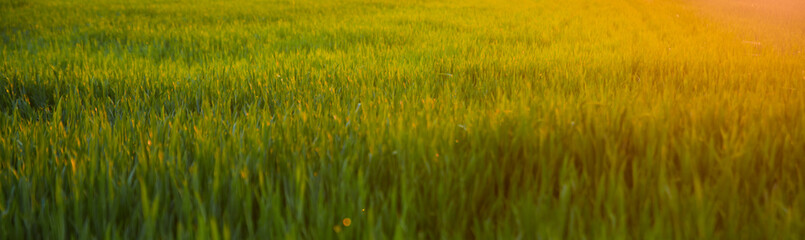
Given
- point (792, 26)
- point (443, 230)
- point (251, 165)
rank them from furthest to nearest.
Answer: point (792, 26) < point (251, 165) < point (443, 230)

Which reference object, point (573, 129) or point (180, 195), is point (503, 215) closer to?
point (573, 129)

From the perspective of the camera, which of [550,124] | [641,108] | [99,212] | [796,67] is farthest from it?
[796,67]

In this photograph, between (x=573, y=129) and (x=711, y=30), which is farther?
(x=711, y=30)

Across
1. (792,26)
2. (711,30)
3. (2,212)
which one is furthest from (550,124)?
(792,26)

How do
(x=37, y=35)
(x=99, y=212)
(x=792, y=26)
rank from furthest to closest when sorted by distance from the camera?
(x=792, y=26)
(x=37, y=35)
(x=99, y=212)

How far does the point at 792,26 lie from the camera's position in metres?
6.43

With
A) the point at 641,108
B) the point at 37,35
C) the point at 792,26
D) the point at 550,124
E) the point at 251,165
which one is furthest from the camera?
the point at 792,26

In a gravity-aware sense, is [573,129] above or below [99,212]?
above

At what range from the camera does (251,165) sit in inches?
48.6

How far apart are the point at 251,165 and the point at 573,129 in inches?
34.0

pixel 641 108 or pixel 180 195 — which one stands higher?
pixel 641 108

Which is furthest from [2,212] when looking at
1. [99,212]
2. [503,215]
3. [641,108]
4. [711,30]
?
[711,30]

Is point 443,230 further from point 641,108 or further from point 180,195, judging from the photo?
point 641,108

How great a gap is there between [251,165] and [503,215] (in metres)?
0.64
